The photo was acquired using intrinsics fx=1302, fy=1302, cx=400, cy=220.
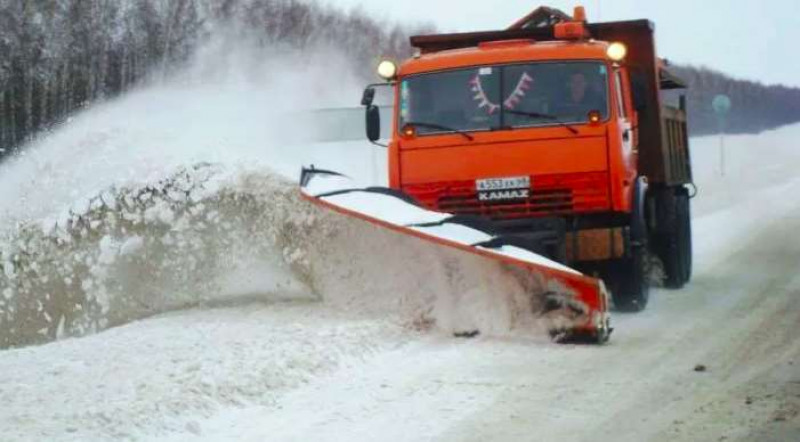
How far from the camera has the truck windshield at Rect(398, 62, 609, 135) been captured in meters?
10.5

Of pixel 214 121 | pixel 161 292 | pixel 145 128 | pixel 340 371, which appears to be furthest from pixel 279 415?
pixel 214 121

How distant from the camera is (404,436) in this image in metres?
6.05

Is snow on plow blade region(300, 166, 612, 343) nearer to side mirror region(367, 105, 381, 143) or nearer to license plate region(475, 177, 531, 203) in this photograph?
license plate region(475, 177, 531, 203)

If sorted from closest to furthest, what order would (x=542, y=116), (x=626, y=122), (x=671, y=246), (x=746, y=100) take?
1. (x=542, y=116)
2. (x=626, y=122)
3. (x=671, y=246)
4. (x=746, y=100)

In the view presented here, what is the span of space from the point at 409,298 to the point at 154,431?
3480 millimetres

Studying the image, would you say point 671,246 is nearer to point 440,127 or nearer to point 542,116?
point 542,116

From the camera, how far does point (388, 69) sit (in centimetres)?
1092

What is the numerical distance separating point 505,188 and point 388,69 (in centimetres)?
150

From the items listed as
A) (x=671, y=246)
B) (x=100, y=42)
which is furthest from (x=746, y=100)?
(x=671, y=246)

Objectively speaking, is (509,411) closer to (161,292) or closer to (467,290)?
(467,290)

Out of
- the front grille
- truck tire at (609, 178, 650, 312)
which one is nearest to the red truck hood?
the front grille

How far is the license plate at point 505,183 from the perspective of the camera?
1030cm

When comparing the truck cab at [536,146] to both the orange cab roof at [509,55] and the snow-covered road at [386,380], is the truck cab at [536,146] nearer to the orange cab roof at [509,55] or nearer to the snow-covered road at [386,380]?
the orange cab roof at [509,55]

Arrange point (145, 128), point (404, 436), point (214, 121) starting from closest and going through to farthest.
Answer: point (404, 436) → point (145, 128) → point (214, 121)
